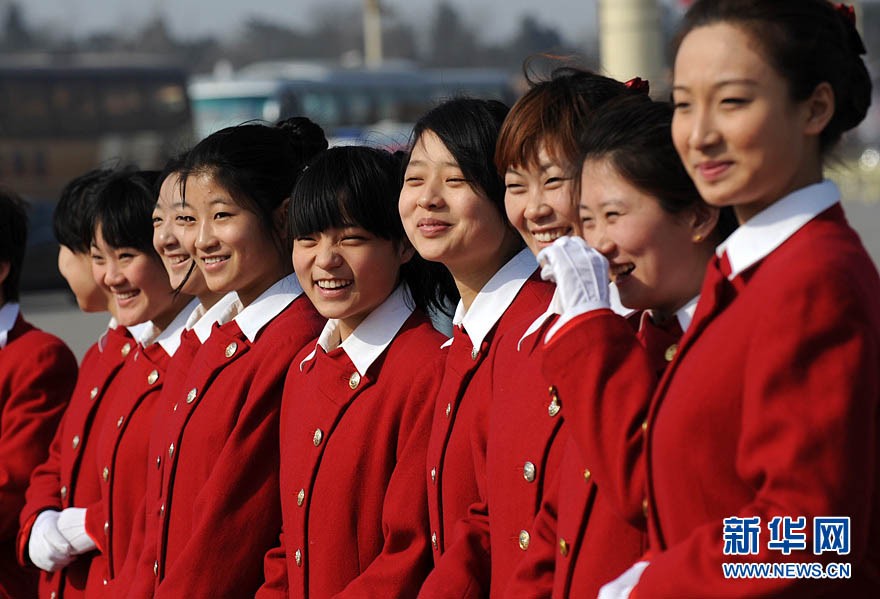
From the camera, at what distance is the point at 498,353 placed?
8.83ft

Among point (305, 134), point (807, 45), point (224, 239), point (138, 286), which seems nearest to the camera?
point (807, 45)

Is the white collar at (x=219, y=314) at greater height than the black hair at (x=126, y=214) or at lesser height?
lesser

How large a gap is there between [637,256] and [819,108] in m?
0.44

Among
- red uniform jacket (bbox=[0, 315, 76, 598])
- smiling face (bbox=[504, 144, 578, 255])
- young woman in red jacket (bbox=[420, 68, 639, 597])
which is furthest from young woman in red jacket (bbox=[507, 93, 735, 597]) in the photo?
red uniform jacket (bbox=[0, 315, 76, 598])

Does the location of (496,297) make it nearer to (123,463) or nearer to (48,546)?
(123,463)

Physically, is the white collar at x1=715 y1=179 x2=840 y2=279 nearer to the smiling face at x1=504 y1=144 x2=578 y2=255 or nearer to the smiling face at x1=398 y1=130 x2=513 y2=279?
the smiling face at x1=504 y1=144 x2=578 y2=255

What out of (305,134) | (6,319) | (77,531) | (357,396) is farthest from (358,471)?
(6,319)

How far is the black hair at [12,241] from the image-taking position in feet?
15.0

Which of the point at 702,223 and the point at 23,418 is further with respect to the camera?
the point at 23,418

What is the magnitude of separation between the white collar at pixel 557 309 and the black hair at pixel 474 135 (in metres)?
0.39

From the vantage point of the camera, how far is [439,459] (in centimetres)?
274

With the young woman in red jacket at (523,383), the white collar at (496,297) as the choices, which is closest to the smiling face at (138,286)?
the white collar at (496,297)

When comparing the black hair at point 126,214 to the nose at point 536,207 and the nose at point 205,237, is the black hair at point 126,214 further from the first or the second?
the nose at point 536,207

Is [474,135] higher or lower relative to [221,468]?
higher
